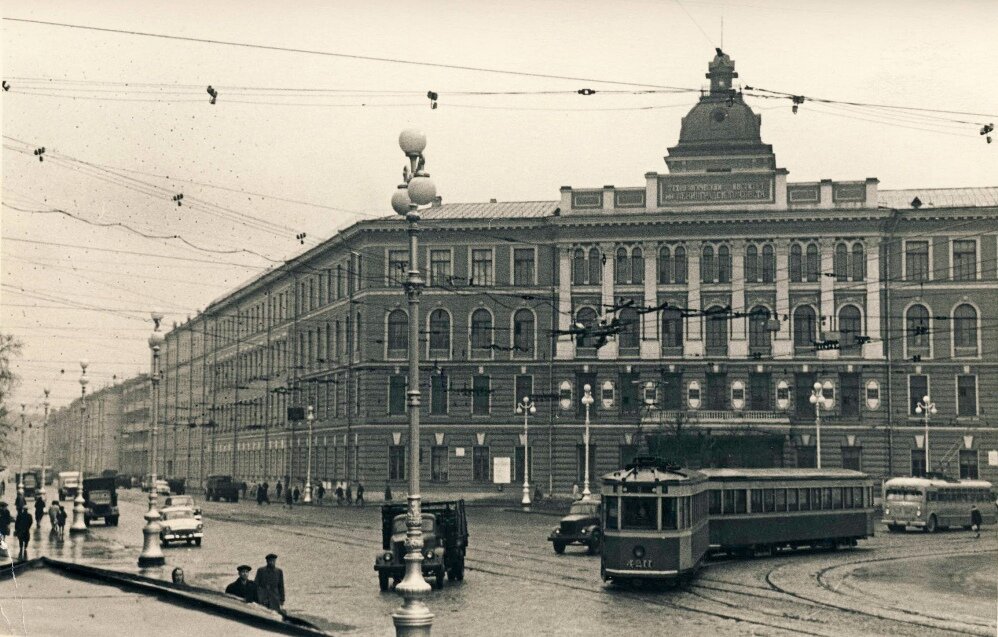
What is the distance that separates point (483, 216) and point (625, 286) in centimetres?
930

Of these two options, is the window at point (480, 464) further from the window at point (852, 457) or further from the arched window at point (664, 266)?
the window at point (852, 457)

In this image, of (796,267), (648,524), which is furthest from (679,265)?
(648,524)

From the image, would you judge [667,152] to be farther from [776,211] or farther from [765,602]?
[765,602]

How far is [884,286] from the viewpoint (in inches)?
2773

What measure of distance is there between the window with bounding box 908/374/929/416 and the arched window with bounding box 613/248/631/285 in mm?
15923

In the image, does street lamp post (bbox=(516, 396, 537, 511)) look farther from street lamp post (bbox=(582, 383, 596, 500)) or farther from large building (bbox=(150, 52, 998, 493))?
street lamp post (bbox=(582, 383, 596, 500))

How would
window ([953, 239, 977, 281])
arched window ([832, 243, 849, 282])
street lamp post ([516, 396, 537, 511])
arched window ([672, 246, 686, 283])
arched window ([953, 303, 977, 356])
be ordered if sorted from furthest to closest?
arched window ([672, 246, 686, 283]) < arched window ([832, 243, 849, 282]) < arched window ([953, 303, 977, 356]) < window ([953, 239, 977, 281]) < street lamp post ([516, 396, 537, 511])

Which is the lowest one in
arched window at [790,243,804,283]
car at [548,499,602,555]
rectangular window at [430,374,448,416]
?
car at [548,499,602,555]

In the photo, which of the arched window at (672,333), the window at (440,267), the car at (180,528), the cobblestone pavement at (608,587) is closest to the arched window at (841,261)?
the arched window at (672,333)

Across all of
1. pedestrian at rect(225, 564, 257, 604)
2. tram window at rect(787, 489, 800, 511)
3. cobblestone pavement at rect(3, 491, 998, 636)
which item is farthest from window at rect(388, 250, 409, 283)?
pedestrian at rect(225, 564, 257, 604)

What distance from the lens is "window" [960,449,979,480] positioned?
68438mm

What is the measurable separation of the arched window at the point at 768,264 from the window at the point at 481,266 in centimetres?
1498

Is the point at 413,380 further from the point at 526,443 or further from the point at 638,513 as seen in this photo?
the point at 526,443

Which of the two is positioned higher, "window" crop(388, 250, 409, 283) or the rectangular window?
"window" crop(388, 250, 409, 283)
